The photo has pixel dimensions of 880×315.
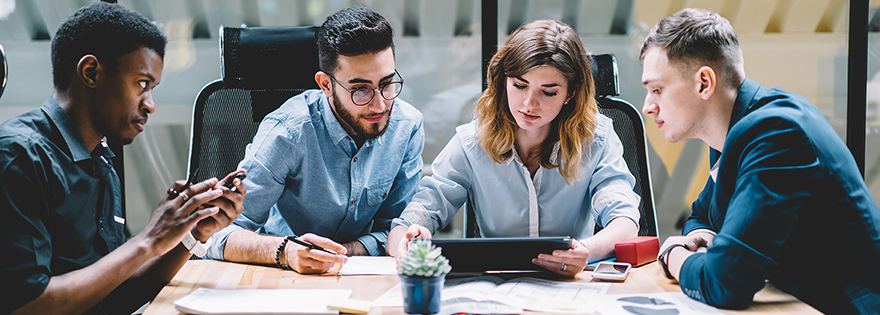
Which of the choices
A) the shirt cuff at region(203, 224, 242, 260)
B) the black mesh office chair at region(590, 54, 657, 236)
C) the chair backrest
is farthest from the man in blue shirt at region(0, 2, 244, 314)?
the black mesh office chair at region(590, 54, 657, 236)

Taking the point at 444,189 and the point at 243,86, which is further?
the point at 243,86

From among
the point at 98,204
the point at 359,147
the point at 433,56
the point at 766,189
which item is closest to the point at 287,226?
the point at 359,147

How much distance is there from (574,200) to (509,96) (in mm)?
391

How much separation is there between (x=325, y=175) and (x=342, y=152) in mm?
92

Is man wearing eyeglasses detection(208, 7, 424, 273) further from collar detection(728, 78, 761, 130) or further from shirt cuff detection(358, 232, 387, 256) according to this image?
collar detection(728, 78, 761, 130)

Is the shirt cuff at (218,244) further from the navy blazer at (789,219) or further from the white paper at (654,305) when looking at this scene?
the navy blazer at (789,219)

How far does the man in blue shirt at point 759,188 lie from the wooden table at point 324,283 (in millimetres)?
54

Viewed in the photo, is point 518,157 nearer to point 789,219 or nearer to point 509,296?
point 509,296

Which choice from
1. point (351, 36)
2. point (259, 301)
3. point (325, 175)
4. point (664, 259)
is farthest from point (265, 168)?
point (664, 259)

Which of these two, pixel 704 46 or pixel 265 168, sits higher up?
pixel 704 46

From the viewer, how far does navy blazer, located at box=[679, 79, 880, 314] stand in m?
1.02

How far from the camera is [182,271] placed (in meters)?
1.37

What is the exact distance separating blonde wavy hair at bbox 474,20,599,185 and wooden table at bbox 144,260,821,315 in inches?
17.9

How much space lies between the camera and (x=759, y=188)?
40.1 inches
